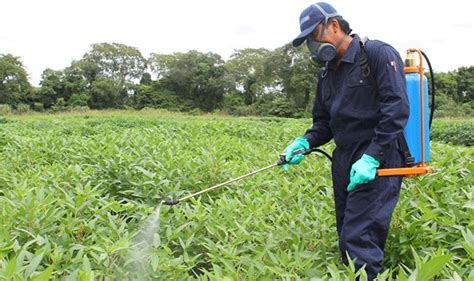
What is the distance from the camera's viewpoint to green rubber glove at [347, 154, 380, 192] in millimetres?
2131

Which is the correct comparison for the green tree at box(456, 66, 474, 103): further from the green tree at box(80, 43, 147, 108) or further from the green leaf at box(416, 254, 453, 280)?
the green leaf at box(416, 254, 453, 280)

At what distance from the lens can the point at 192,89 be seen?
49.4 m

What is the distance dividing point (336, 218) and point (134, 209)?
4.30 ft

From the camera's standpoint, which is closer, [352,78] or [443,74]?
[352,78]

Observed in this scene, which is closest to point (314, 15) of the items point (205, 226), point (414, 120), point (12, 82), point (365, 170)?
point (414, 120)

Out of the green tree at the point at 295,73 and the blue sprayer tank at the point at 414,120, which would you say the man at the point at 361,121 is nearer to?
the blue sprayer tank at the point at 414,120

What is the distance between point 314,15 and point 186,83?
157ft

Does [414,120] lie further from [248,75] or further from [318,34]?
[248,75]

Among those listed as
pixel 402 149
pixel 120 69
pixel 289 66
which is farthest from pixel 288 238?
pixel 120 69

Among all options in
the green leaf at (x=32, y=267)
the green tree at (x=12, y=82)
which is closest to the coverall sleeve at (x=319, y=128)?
the green leaf at (x=32, y=267)

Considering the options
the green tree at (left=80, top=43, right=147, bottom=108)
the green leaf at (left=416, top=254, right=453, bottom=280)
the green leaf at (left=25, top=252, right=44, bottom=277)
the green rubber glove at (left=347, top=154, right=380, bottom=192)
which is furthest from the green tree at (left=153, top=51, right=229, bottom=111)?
the green leaf at (left=416, top=254, right=453, bottom=280)

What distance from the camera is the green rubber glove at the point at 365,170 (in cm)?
213

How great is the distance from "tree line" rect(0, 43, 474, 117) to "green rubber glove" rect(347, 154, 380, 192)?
37.2 meters

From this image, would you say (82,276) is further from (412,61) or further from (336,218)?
(412,61)
